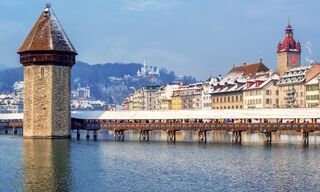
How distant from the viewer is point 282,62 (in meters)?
114

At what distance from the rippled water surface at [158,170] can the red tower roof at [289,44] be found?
6110 cm

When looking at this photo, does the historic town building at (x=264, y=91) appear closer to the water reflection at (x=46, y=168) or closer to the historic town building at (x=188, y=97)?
the historic town building at (x=188, y=97)

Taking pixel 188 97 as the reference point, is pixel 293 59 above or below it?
above

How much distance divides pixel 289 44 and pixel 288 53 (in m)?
1.60

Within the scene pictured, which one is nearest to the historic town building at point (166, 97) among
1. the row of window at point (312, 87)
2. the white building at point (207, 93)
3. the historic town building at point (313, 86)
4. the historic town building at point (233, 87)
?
the white building at point (207, 93)

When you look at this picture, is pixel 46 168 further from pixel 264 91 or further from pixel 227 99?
pixel 227 99

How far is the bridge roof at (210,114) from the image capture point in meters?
70.2

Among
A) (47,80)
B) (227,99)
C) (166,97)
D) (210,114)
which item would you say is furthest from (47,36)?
(166,97)

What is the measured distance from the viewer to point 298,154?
50.7 m

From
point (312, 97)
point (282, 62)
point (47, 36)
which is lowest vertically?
point (312, 97)

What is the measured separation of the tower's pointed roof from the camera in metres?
69.4

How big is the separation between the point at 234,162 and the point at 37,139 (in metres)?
28.7

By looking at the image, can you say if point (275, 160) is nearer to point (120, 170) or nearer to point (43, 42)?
point (120, 170)

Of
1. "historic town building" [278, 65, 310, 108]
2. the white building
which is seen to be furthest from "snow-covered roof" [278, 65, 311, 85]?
the white building
